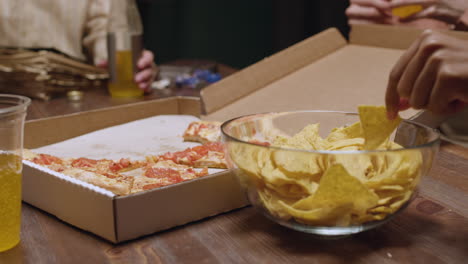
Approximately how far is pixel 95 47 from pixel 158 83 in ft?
2.09

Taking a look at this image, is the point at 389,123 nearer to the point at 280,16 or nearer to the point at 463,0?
the point at 463,0

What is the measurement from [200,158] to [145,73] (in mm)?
1055

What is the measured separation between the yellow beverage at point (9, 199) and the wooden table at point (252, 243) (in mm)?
25

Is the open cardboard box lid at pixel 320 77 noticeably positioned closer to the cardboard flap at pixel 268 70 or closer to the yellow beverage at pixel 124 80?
the cardboard flap at pixel 268 70

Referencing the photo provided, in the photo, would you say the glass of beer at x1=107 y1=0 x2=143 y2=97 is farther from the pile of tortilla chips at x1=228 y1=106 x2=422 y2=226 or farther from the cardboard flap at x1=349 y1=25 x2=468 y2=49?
the pile of tortilla chips at x1=228 y1=106 x2=422 y2=226

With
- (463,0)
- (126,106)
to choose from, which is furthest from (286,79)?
(463,0)

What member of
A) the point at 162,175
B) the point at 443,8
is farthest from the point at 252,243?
the point at 443,8

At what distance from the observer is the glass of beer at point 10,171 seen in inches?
27.9

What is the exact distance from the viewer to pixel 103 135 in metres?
1.53

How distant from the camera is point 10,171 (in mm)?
716

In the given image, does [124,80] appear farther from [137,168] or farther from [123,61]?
[137,168]

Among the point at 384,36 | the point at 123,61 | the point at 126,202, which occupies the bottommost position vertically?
the point at 123,61

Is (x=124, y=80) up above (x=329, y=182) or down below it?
below

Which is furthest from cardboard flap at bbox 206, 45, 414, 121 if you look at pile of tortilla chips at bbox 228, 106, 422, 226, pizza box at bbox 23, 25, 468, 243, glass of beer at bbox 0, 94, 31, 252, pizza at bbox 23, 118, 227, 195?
glass of beer at bbox 0, 94, 31, 252
